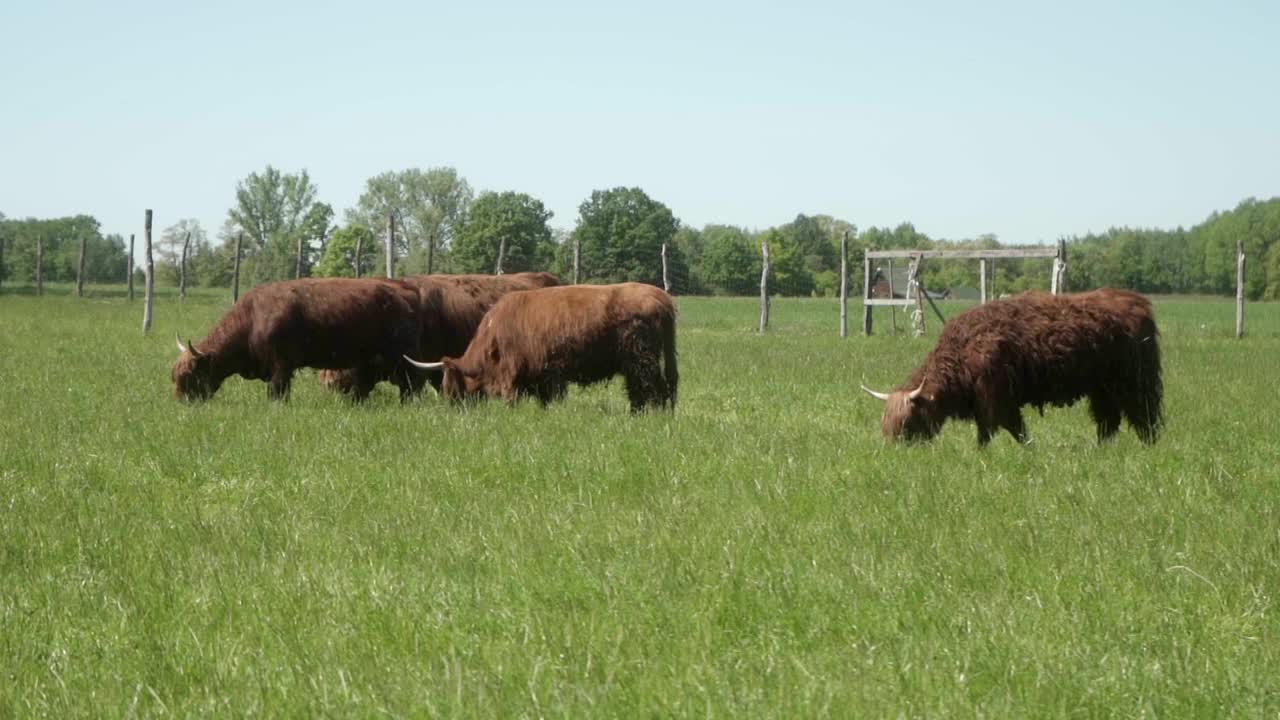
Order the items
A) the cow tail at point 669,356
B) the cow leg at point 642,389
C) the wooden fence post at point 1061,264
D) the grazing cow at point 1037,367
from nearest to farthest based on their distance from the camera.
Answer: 1. the grazing cow at point 1037,367
2. the cow leg at point 642,389
3. the cow tail at point 669,356
4. the wooden fence post at point 1061,264

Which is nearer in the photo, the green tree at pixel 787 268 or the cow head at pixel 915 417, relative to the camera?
the cow head at pixel 915 417

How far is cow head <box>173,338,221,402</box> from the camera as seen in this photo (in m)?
14.3

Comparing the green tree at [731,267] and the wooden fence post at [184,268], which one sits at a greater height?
the green tree at [731,267]

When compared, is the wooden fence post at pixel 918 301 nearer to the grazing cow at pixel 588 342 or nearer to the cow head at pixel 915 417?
the grazing cow at pixel 588 342

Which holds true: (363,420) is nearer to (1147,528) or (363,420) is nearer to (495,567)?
(495,567)

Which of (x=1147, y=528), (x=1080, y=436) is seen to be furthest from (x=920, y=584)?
(x=1080, y=436)

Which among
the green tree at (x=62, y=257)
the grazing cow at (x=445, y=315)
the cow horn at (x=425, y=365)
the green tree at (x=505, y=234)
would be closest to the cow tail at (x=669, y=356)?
the cow horn at (x=425, y=365)

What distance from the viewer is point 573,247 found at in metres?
58.5

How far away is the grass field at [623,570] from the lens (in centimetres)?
424

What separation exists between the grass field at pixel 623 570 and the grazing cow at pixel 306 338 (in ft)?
9.94

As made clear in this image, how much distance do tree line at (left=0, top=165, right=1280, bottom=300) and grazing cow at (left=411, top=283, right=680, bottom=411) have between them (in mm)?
20875

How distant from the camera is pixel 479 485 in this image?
321 inches

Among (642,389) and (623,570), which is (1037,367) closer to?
(642,389)

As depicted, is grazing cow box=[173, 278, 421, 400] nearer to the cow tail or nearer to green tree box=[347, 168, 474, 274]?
the cow tail
